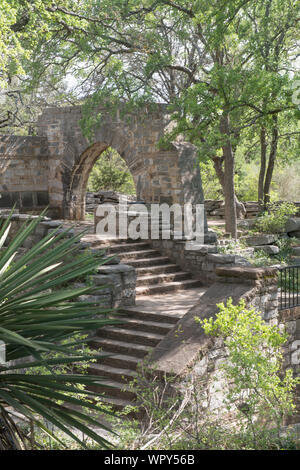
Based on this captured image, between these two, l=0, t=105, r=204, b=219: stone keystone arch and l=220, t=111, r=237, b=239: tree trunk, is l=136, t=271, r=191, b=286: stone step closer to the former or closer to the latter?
l=0, t=105, r=204, b=219: stone keystone arch

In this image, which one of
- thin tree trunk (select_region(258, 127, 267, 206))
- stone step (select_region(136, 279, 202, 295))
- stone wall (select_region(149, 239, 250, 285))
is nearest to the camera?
stone step (select_region(136, 279, 202, 295))

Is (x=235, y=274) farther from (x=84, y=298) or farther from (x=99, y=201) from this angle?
(x=99, y=201)

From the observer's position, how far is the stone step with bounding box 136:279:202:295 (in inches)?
406

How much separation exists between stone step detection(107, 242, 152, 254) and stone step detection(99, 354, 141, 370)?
11.4 feet

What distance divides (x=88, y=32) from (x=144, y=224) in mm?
4763

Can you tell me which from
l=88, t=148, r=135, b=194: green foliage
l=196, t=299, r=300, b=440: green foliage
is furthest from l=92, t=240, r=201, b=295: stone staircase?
l=88, t=148, r=135, b=194: green foliage

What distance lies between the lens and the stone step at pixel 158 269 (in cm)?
1092

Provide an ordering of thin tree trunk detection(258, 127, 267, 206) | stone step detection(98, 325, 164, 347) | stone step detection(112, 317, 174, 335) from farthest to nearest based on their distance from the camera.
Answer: thin tree trunk detection(258, 127, 267, 206)
stone step detection(112, 317, 174, 335)
stone step detection(98, 325, 164, 347)

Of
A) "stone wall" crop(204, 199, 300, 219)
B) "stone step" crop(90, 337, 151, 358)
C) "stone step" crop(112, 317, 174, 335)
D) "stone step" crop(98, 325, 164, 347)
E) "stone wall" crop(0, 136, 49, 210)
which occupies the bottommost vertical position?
"stone step" crop(90, 337, 151, 358)

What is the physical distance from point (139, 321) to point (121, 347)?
67 centimetres

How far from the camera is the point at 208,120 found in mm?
13570

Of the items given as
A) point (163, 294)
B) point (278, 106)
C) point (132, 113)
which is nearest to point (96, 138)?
point (132, 113)

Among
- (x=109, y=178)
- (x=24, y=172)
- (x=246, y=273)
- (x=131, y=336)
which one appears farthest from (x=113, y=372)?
(x=109, y=178)

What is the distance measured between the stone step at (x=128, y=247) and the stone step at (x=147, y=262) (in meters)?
0.46
